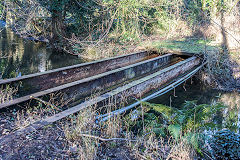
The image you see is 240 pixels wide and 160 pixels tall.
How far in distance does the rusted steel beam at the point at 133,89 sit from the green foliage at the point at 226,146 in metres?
1.81

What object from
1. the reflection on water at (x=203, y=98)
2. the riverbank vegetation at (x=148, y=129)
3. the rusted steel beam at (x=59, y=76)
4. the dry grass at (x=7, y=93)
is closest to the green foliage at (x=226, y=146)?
the riverbank vegetation at (x=148, y=129)

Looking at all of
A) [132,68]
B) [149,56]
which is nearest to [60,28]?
[149,56]

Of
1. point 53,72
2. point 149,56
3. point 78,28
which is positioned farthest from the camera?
point 78,28

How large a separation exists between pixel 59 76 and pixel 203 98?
440 cm

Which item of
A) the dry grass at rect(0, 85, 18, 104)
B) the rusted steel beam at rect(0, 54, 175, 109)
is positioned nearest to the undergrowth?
the rusted steel beam at rect(0, 54, 175, 109)

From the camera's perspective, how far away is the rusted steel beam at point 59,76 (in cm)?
454

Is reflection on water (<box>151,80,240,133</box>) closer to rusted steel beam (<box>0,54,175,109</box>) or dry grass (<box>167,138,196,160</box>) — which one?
rusted steel beam (<box>0,54,175,109</box>)

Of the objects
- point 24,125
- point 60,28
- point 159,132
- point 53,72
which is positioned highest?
point 60,28

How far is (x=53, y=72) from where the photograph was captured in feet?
16.8

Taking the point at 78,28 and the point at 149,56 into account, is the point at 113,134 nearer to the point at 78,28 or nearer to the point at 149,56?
the point at 149,56

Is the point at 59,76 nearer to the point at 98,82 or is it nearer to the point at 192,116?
the point at 98,82

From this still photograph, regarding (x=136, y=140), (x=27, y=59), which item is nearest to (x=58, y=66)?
(x=27, y=59)

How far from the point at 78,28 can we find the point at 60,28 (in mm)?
1033

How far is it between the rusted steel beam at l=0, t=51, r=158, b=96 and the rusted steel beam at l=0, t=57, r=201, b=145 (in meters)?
1.49
